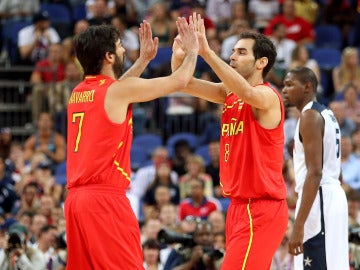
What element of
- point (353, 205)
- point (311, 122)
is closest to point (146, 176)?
point (353, 205)

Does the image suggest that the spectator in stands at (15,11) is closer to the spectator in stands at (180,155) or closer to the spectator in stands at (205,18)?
the spectator in stands at (205,18)

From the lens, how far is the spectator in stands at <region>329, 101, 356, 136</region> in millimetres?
15812

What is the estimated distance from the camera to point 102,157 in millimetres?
7723

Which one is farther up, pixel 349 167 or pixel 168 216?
pixel 349 167

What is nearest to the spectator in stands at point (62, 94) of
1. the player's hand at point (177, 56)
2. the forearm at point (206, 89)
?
the forearm at point (206, 89)

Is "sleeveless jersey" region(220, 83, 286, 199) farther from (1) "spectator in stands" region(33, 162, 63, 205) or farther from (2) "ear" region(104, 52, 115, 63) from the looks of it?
(1) "spectator in stands" region(33, 162, 63, 205)

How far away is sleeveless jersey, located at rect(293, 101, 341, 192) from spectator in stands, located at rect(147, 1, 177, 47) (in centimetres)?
928

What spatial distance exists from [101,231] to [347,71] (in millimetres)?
11000

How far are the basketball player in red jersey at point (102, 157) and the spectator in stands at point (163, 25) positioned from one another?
1029 cm

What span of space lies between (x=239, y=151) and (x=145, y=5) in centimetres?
1232

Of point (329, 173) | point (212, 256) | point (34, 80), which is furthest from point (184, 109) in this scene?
point (329, 173)

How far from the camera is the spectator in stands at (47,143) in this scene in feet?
53.2

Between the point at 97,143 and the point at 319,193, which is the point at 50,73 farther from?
the point at 97,143

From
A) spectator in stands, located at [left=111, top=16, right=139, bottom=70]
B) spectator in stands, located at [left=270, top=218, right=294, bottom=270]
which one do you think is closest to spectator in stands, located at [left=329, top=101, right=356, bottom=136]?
spectator in stands, located at [left=111, top=16, right=139, bottom=70]
